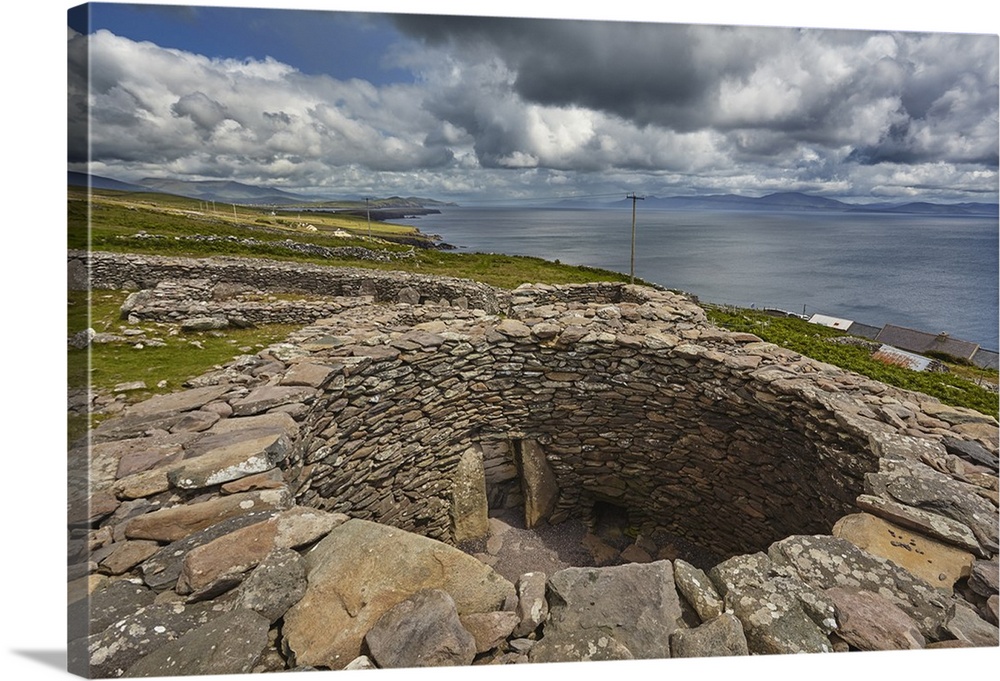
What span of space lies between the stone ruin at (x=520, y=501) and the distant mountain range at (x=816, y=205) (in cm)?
189

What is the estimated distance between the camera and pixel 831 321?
23.9ft

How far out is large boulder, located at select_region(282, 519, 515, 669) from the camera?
88.0 inches

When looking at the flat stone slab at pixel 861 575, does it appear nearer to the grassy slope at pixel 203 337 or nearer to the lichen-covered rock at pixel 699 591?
the lichen-covered rock at pixel 699 591

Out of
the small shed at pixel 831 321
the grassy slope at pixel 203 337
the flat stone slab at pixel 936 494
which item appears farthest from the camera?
the small shed at pixel 831 321

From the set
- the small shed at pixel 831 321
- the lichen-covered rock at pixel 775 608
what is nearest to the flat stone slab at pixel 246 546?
the lichen-covered rock at pixel 775 608

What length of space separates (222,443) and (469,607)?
2407mm

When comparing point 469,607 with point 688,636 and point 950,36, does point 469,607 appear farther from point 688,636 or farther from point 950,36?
point 950,36

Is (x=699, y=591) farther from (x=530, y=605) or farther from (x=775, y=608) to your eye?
(x=530, y=605)

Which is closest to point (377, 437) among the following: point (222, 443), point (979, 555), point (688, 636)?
point (222, 443)

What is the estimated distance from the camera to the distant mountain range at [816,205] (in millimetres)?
3967

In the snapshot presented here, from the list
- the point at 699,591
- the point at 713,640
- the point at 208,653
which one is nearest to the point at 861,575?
the point at 699,591

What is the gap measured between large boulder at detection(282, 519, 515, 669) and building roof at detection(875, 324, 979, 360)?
480cm

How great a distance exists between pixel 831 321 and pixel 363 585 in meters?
8.17

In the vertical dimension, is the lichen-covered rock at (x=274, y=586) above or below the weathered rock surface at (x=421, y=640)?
above
